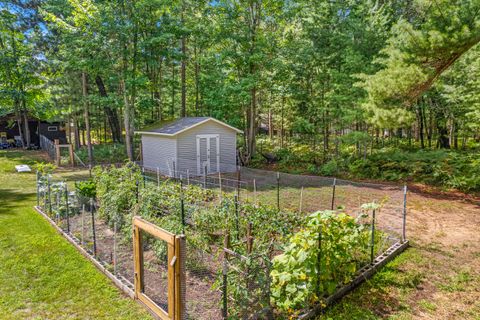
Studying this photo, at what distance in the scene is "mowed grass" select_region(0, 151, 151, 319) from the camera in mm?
3707

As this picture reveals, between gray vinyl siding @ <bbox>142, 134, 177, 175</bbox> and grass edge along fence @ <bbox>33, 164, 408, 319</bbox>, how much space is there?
608 cm

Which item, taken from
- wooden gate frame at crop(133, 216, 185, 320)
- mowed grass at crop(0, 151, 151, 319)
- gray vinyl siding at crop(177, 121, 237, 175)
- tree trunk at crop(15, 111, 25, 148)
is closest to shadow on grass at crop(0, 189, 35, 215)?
mowed grass at crop(0, 151, 151, 319)

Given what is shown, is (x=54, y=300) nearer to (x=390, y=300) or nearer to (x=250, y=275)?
(x=250, y=275)

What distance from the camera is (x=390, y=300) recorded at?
3.82m

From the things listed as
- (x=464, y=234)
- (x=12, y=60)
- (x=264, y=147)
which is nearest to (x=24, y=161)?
(x=12, y=60)

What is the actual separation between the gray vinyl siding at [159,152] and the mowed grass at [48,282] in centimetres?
645

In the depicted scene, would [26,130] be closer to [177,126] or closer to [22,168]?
[22,168]

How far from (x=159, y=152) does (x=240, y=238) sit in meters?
9.96

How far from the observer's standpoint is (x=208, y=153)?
1384 cm

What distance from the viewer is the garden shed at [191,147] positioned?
1291 cm

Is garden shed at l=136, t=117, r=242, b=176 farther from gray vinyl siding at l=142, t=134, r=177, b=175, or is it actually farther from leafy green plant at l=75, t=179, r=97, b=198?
leafy green plant at l=75, t=179, r=97, b=198

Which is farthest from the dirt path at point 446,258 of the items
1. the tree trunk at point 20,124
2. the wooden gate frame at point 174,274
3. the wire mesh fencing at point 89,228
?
the tree trunk at point 20,124

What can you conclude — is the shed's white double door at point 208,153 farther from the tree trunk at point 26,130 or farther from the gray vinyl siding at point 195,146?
the tree trunk at point 26,130

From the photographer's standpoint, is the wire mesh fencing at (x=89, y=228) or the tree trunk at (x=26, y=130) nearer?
the wire mesh fencing at (x=89, y=228)
